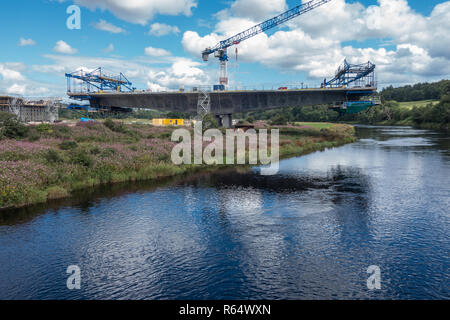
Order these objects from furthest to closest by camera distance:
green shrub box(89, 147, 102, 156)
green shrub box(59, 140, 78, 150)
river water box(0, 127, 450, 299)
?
1. green shrub box(59, 140, 78, 150)
2. green shrub box(89, 147, 102, 156)
3. river water box(0, 127, 450, 299)

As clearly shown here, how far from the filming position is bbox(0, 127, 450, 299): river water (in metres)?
15.1

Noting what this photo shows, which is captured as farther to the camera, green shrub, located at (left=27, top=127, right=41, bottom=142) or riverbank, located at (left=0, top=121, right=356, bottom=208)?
green shrub, located at (left=27, top=127, right=41, bottom=142)

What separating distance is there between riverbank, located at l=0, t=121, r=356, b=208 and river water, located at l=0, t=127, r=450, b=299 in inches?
93.5

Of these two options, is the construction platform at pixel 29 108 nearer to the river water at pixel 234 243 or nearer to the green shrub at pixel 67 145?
the green shrub at pixel 67 145

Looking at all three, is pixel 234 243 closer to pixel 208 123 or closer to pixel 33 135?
pixel 33 135

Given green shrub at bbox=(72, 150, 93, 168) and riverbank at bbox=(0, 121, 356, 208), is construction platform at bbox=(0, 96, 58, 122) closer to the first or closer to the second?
riverbank at bbox=(0, 121, 356, 208)

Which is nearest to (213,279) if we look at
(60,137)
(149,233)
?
(149,233)

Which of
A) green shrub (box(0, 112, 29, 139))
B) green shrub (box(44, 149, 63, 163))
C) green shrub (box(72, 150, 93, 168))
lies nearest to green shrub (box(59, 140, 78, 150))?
green shrub (box(72, 150, 93, 168))

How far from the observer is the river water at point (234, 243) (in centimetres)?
1505

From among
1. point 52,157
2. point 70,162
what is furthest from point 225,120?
point 52,157

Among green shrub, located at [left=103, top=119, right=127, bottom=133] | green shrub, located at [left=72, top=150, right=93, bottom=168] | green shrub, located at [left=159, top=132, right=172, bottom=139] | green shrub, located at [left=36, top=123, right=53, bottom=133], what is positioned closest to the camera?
green shrub, located at [left=72, top=150, right=93, bottom=168]

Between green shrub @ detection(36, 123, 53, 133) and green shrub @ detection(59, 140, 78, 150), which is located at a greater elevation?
green shrub @ detection(36, 123, 53, 133)

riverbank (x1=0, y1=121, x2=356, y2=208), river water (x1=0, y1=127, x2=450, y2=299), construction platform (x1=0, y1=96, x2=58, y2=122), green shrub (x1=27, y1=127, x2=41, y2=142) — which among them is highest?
construction platform (x1=0, y1=96, x2=58, y2=122)

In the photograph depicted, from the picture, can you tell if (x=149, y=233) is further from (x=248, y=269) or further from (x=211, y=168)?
(x=211, y=168)
